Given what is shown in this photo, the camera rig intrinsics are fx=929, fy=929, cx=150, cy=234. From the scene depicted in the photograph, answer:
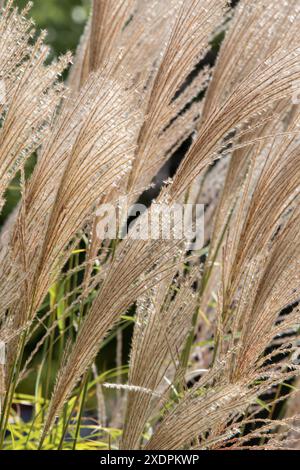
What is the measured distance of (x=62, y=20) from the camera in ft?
28.5

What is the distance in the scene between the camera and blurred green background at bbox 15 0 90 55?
8422 mm

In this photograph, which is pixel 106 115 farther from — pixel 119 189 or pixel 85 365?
pixel 119 189

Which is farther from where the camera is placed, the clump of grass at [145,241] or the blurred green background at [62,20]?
the blurred green background at [62,20]

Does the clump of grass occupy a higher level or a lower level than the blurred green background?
lower

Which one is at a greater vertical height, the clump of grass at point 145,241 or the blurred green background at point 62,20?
the blurred green background at point 62,20

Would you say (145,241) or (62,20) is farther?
(62,20)

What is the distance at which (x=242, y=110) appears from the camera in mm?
1539

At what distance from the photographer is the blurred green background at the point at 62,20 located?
842cm

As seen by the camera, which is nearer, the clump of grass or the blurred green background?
the clump of grass

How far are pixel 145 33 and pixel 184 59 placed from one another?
16.6 inches

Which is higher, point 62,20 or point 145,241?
point 62,20
